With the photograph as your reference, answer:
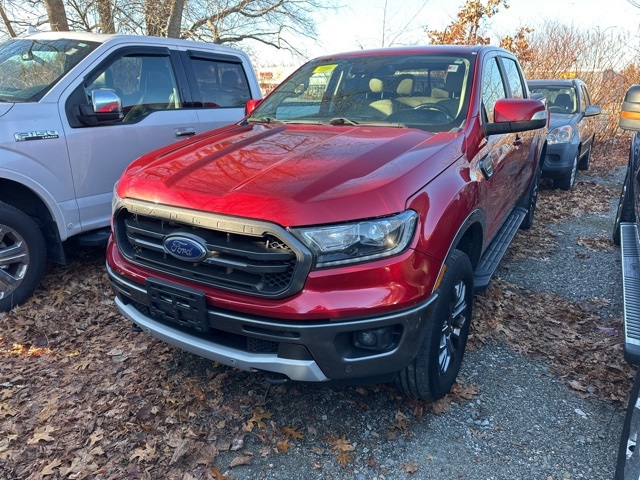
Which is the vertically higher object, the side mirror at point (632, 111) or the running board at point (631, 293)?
the side mirror at point (632, 111)

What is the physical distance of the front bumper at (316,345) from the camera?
2.08 metres

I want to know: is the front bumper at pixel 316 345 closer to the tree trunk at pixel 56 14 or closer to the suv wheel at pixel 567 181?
the suv wheel at pixel 567 181

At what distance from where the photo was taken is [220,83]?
17.4 feet

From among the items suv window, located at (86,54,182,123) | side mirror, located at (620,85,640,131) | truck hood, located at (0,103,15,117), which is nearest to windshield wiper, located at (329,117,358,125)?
side mirror, located at (620,85,640,131)

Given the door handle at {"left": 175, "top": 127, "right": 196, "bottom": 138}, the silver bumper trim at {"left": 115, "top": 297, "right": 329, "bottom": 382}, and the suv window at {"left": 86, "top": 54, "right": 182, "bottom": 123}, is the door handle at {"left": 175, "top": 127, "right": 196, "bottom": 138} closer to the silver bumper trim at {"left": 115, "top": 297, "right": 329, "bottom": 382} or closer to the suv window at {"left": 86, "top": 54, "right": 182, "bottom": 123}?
the suv window at {"left": 86, "top": 54, "right": 182, "bottom": 123}

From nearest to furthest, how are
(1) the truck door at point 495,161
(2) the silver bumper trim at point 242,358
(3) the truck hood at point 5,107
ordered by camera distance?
(2) the silver bumper trim at point 242,358 < (1) the truck door at point 495,161 < (3) the truck hood at point 5,107

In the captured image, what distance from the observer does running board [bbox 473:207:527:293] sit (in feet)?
10.7

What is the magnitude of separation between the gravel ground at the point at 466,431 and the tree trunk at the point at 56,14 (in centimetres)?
1032

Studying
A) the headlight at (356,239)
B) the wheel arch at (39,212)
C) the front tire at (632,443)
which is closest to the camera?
the front tire at (632,443)

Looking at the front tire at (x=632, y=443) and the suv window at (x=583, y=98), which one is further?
the suv window at (x=583, y=98)

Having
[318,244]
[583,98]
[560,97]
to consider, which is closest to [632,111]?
[318,244]

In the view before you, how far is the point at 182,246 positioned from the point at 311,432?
1.24 m

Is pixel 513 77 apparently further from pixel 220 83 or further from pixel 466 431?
pixel 466 431

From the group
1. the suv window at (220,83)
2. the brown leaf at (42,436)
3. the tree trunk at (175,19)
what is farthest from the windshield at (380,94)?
the tree trunk at (175,19)
